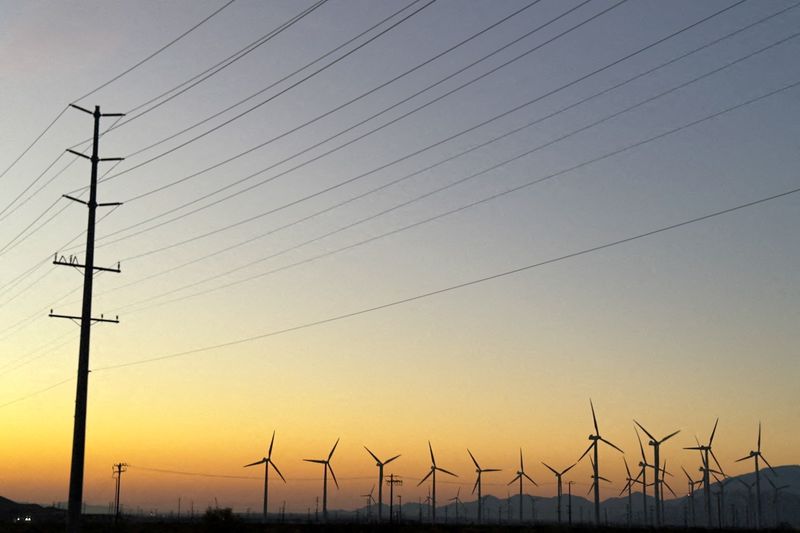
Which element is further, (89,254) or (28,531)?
(28,531)

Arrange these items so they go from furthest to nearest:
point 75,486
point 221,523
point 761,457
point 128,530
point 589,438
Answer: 1. point 761,457
2. point 589,438
3. point 128,530
4. point 221,523
5. point 75,486

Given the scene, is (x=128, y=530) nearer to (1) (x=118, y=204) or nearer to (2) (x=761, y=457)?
(1) (x=118, y=204)

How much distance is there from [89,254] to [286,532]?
75.1 meters

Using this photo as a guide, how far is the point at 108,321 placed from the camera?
61.3 metres

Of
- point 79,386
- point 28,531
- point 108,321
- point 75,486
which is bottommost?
point 28,531

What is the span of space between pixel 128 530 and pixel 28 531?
45.5 ft

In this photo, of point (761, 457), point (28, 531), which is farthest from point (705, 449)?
point (28, 531)

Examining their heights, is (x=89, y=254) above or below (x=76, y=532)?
above

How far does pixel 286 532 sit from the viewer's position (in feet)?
406

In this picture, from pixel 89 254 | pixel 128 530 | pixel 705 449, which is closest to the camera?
pixel 89 254

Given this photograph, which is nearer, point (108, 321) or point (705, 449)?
point (108, 321)

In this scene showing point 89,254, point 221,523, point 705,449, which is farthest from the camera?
point 705,449

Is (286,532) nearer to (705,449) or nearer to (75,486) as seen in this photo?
(75,486)

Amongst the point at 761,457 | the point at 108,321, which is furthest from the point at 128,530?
the point at 761,457
